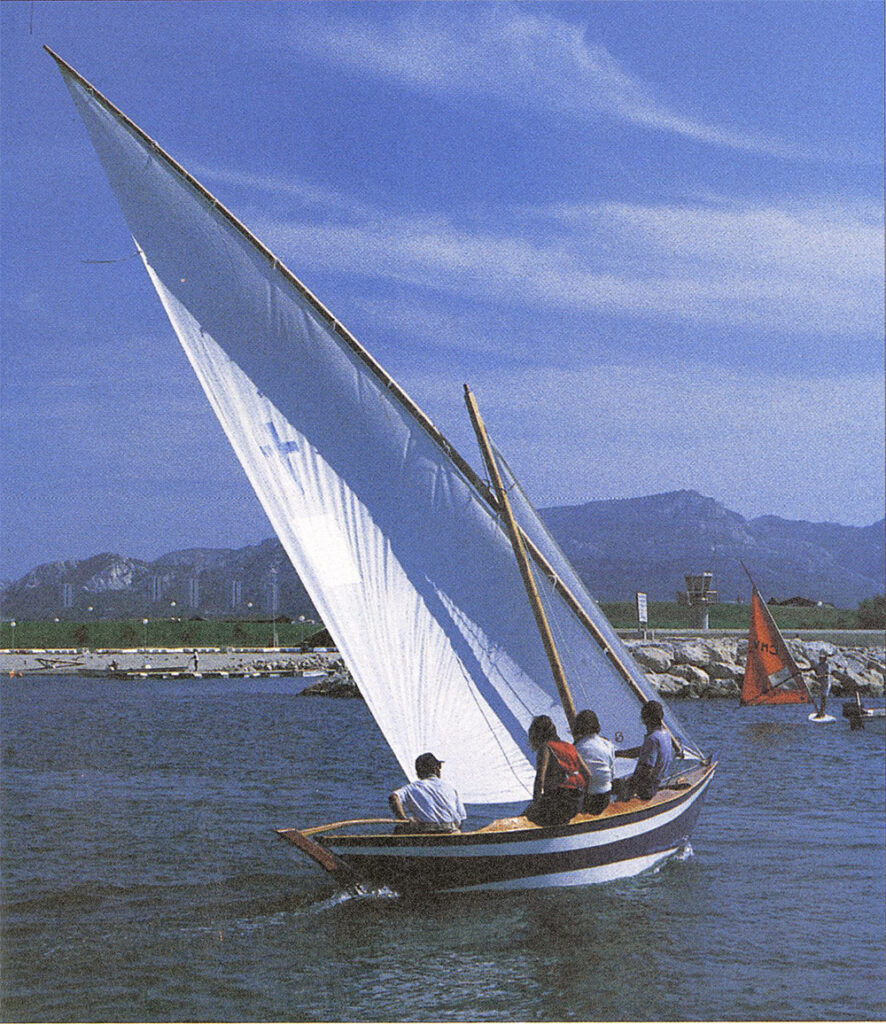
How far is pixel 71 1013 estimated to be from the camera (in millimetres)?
13547

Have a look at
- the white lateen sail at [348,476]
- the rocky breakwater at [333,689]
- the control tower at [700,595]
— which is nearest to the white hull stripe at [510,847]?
the white lateen sail at [348,476]

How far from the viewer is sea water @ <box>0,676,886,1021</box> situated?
1398 cm

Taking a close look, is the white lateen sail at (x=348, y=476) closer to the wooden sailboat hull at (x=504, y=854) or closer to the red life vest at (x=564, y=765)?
the wooden sailboat hull at (x=504, y=854)

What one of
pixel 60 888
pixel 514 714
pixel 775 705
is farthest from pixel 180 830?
pixel 775 705

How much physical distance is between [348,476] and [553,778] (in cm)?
540

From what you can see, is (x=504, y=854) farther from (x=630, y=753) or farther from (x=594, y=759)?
(x=630, y=753)

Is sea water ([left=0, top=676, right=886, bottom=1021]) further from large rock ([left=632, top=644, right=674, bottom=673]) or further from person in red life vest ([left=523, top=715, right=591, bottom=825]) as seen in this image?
large rock ([left=632, top=644, right=674, bottom=673])

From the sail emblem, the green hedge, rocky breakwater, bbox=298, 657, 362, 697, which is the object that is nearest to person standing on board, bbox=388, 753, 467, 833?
the sail emblem

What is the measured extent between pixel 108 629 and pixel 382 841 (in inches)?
4714

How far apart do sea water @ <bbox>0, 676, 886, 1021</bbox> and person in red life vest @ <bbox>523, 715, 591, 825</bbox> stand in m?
1.35

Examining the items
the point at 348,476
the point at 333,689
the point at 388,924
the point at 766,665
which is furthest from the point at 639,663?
the point at 388,924

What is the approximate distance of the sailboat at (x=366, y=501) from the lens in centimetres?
1802

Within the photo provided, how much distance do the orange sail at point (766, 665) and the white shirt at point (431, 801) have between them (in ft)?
141

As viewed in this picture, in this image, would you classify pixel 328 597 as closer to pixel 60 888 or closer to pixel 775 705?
pixel 60 888
